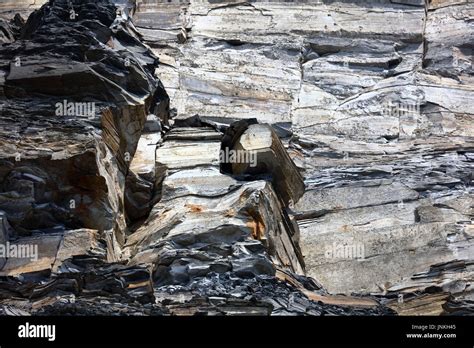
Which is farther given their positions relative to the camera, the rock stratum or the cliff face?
the cliff face

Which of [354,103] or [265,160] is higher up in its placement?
[354,103]

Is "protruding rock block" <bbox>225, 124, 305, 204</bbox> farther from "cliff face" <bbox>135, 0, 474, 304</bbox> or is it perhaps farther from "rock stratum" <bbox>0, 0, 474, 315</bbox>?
"cliff face" <bbox>135, 0, 474, 304</bbox>

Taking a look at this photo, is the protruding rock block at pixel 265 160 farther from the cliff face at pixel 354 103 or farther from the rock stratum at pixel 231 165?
the cliff face at pixel 354 103

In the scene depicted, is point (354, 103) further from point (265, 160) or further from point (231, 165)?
point (265, 160)

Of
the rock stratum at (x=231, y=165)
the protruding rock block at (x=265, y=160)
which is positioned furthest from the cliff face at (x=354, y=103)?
the protruding rock block at (x=265, y=160)

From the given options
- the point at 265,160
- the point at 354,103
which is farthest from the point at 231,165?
the point at 354,103

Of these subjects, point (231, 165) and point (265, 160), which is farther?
point (231, 165)

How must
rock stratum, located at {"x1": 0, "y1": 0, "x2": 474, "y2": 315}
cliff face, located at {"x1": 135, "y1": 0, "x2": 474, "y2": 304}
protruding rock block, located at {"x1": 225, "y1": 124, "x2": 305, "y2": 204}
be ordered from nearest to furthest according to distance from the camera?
rock stratum, located at {"x1": 0, "y1": 0, "x2": 474, "y2": 315}, protruding rock block, located at {"x1": 225, "y1": 124, "x2": 305, "y2": 204}, cliff face, located at {"x1": 135, "y1": 0, "x2": 474, "y2": 304}

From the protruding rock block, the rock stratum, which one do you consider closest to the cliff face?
the rock stratum

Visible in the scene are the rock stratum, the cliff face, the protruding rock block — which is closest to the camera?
the rock stratum

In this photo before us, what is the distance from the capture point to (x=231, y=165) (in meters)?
26.8

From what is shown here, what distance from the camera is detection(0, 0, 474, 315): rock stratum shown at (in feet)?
73.6

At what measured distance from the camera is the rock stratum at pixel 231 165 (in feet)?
73.6
